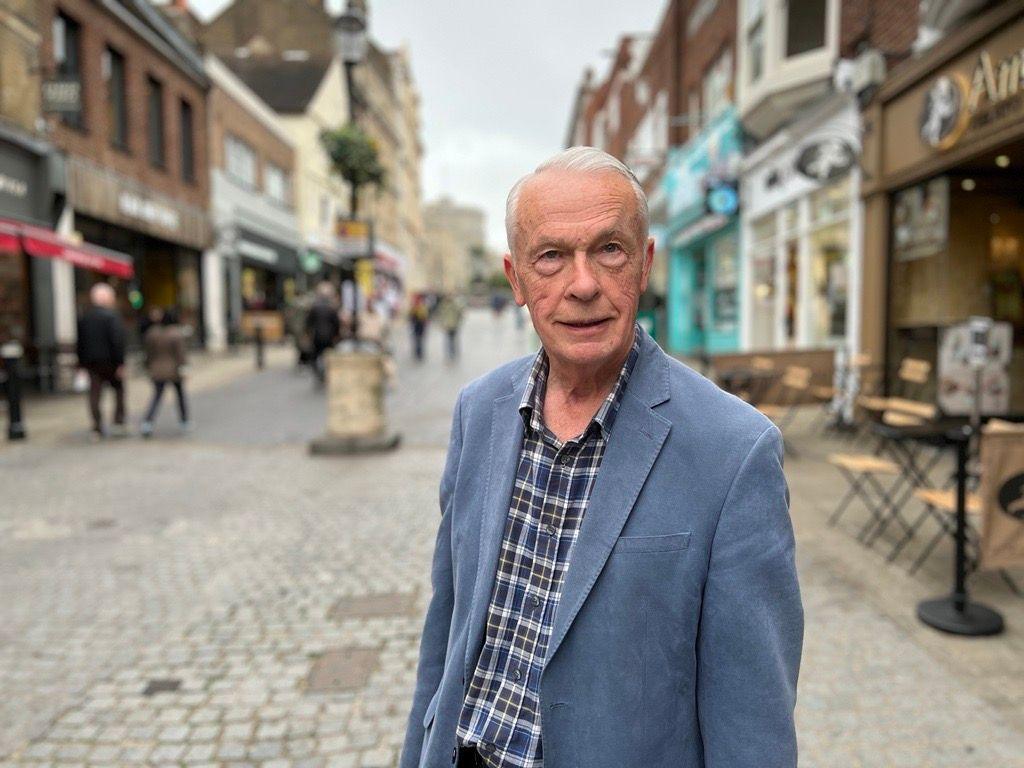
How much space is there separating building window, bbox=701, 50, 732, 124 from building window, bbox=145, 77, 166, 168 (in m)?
13.9

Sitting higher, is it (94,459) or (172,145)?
(172,145)

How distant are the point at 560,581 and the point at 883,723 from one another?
8.44 feet

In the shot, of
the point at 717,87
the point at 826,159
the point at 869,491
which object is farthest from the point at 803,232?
the point at 869,491

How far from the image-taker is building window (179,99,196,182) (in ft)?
70.3

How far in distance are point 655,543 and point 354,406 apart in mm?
8543

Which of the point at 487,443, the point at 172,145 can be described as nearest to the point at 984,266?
the point at 487,443

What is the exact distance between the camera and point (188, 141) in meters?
21.6

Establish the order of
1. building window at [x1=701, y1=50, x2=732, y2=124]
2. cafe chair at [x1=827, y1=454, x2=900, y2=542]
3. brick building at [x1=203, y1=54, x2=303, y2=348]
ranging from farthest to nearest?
brick building at [x1=203, y1=54, x2=303, y2=348] < building window at [x1=701, y1=50, x2=732, y2=124] < cafe chair at [x1=827, y1=454, x2=900, y2=542]

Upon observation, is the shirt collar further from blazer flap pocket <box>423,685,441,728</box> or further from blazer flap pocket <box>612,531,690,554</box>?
blazer flap pocket <box>423,685,441,728</box>

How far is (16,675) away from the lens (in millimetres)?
3824

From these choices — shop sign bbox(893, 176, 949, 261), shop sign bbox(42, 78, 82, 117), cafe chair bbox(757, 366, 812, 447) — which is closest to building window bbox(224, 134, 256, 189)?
shop sign bbox(42, 78, 82, 117)

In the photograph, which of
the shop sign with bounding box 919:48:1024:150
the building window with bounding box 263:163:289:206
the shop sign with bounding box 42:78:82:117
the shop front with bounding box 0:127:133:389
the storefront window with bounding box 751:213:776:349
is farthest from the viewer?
the building window with bounding box 263:163:289:206

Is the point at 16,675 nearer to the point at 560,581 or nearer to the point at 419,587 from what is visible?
the point at 419,587

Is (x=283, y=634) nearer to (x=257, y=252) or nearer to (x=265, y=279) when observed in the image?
(x=257, y=252)
